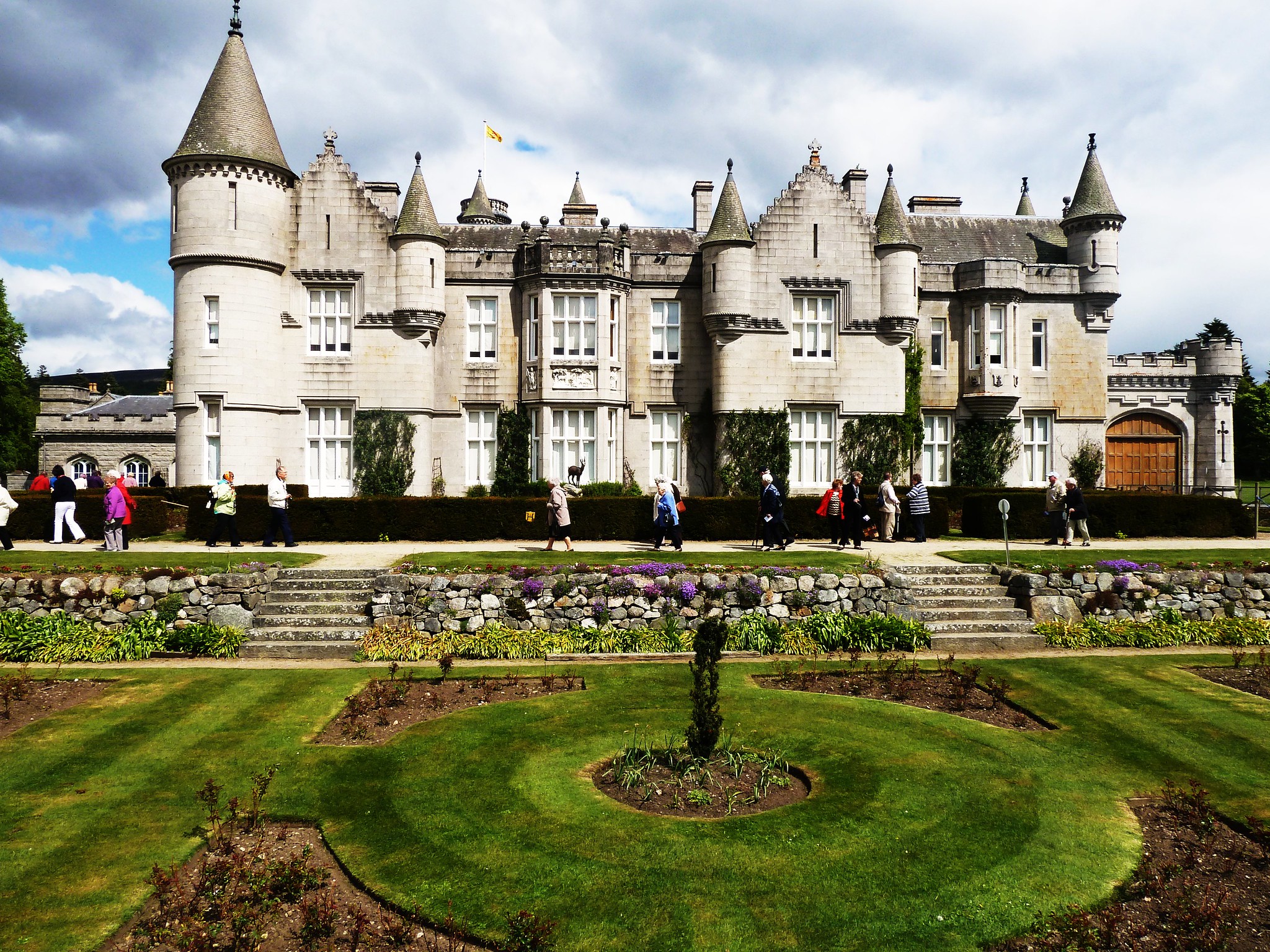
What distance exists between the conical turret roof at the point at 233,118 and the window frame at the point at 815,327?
18756mm

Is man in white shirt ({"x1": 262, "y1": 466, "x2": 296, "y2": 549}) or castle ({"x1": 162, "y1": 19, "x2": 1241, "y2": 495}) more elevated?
castle ({"x1": 162, "y1": 19, "x2": 1241, "y2": 495})

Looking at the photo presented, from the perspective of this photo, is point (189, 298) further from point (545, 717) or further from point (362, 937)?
point (362, 937)

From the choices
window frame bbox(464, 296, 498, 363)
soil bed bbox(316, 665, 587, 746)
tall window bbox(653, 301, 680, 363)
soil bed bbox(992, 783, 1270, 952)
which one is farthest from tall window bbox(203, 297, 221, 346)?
soil bed bbox(992, 783, 1270, 952)

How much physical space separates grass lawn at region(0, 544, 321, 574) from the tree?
4080 cm

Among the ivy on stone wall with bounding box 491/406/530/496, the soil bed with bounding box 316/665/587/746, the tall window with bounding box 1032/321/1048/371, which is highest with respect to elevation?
the tall window with bounding box 1032/321/1048/371

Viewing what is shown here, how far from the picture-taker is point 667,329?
3162cm

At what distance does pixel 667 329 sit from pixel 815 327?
18.2 ft

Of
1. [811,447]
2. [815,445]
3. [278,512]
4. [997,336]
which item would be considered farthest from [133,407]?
[997,336]

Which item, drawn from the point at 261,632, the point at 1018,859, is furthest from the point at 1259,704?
the point at 261,632

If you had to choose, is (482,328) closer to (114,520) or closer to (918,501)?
(114,520)

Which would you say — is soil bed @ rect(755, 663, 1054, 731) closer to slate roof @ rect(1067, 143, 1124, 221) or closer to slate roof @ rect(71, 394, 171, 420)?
slate roof @ rect(1067, 143, 1124, 221)

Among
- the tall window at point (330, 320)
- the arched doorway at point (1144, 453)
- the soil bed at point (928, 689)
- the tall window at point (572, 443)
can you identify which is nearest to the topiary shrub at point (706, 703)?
the soil bed at point (928, 689)

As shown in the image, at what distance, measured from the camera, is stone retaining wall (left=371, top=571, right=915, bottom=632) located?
15516 mm

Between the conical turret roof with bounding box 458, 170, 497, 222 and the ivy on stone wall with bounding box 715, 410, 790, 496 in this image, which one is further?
the conical turret roof with bounding box 458, 170, 497, 222
